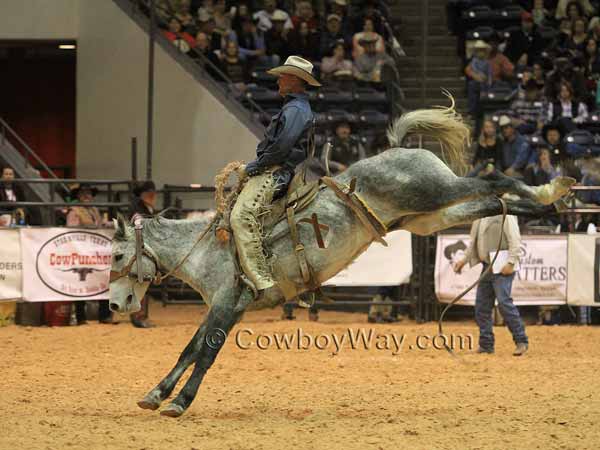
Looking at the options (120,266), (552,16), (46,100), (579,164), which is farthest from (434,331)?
(46,100)

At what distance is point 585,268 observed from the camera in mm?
13539

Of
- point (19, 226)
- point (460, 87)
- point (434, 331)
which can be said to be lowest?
point (434, 331)

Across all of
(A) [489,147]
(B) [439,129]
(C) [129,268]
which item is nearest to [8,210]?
(C) [129,268]

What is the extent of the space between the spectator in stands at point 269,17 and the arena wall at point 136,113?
8.36ft

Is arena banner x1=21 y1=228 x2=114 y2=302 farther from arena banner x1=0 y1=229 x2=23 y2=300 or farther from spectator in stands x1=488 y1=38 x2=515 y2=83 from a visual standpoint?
spectator in stands x1=488 y1=38 x2=515 y2=83

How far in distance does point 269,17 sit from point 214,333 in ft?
Result: 40.5

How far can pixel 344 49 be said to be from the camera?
18219mm

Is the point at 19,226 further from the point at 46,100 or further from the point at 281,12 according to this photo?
the point at 46,100

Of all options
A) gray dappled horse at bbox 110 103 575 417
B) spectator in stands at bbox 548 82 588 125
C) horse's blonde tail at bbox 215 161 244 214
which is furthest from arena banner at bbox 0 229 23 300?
spectator in stands at bbox 548 82 588 125

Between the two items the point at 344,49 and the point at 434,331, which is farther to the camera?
the point at 344,49

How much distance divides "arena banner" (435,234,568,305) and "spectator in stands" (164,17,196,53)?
6.36 m

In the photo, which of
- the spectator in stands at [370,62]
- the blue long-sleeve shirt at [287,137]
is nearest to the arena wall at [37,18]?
the spectator in stands at [370,62]

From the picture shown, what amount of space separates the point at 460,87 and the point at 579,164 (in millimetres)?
4370

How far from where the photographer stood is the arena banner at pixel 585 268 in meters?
13.5
